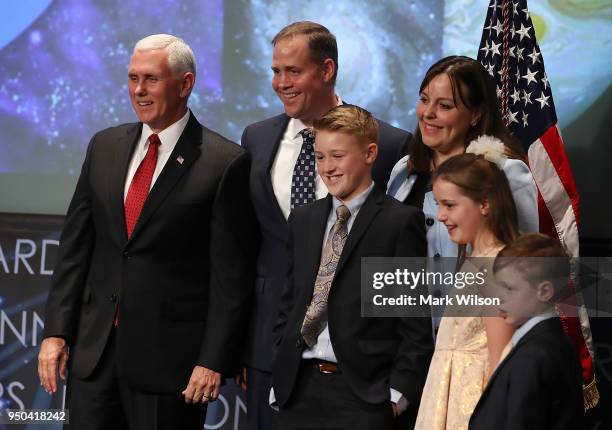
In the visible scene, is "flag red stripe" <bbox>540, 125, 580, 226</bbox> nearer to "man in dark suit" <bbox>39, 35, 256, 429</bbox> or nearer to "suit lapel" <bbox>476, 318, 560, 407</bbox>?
"man in dark suit" <bbox>39, 35, 256, 429</bbox>

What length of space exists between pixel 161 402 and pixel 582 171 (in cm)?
242

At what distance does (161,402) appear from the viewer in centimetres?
365

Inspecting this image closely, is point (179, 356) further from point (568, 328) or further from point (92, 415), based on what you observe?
point (568, 328)

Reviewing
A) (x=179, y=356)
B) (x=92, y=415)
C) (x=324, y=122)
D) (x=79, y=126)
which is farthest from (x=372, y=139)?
(x=79, y=126)

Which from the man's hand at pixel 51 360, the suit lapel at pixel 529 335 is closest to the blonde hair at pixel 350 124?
the suit lapel at pixel 529 335

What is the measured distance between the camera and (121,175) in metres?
3.73

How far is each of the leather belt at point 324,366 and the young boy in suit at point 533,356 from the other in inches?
21.3

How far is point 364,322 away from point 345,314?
6 centimetres

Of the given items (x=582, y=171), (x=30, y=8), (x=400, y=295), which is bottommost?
(x=400, y=295)

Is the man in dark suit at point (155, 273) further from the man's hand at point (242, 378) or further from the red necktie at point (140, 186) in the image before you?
the man's hand at point (242, 378)

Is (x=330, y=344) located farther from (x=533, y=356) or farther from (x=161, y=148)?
(x=161, y=148)

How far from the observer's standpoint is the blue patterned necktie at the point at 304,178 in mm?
3770

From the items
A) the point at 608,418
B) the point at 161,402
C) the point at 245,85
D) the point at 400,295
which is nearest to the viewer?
the point at 400,295

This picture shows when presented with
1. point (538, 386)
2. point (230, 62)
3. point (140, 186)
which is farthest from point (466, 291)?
point (230, 62)
